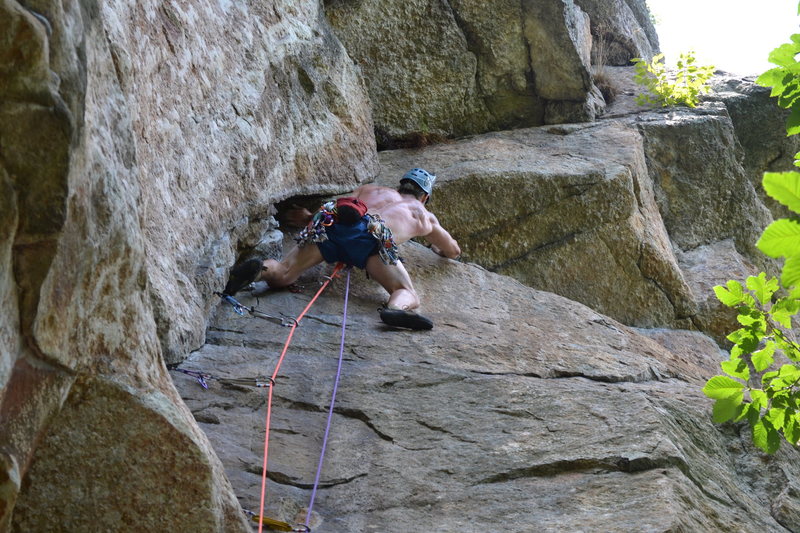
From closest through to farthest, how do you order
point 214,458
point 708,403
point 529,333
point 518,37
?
point 214,458, point 708,403, point 529,333, point 518,37

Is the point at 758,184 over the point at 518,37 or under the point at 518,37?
under

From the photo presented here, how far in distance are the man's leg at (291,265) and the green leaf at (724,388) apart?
325 cm

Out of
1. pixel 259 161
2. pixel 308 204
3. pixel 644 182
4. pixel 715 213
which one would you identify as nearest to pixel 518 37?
pixel 644 182

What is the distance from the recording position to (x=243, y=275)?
18.1 ft

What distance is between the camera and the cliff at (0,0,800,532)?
2.54m

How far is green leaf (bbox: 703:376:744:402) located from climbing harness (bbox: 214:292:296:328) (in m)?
2.68

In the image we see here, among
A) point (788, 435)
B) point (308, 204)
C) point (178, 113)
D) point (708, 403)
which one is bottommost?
point (708, 403)

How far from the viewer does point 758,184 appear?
980cm

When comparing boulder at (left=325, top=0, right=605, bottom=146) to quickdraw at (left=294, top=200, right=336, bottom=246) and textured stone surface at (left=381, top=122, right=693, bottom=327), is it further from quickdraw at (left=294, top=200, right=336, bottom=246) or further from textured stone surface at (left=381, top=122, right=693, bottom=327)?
quickdraw at (left=294, top=200, right=336, bottom=246)

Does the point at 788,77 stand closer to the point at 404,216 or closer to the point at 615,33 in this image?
the point at 404,216

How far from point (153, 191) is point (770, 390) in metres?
3.08

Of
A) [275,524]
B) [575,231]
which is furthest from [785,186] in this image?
[575,231]

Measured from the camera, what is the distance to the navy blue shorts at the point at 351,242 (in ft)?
20.0

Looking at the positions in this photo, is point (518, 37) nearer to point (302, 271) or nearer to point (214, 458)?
point (302, 271)
